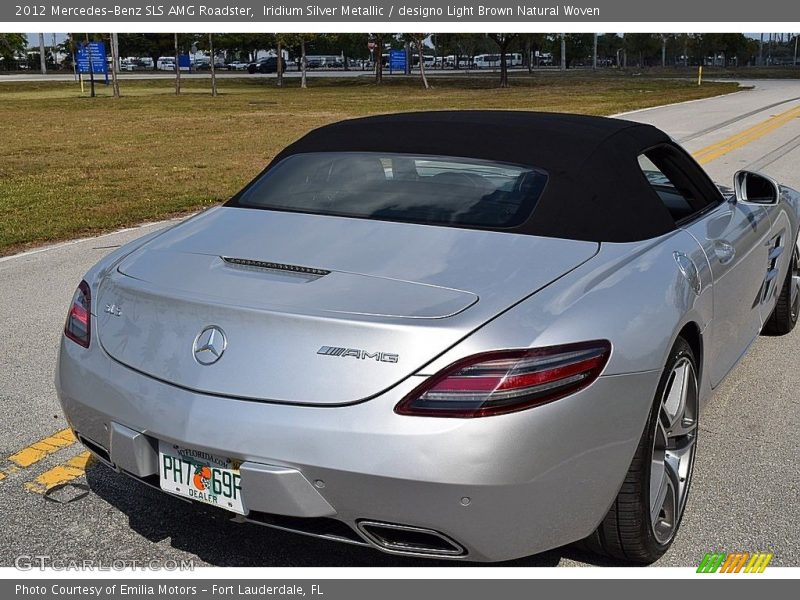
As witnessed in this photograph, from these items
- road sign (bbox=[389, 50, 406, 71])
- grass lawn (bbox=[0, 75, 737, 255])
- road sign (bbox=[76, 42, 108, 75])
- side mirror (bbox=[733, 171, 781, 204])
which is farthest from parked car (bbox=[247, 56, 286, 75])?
side mirror (bbox=[733, 171, 781, 204])

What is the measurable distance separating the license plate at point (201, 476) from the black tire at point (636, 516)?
116 centimetres

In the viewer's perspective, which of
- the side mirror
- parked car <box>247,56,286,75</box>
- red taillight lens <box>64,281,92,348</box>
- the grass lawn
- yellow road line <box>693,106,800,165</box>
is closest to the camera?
red taillight lens <box>64,281,92,348</box>

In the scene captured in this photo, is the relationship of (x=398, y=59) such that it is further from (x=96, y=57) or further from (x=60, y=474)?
(x=60, y=474)

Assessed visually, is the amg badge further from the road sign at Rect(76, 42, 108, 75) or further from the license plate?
the road sign at Rect(76, 42, 108, 75)

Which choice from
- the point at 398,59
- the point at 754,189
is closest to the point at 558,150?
the point at 754,189

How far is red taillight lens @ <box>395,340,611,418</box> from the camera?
→ 2.66m

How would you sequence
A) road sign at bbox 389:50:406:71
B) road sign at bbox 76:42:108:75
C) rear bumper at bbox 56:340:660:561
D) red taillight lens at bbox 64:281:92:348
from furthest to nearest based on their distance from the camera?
1. road sign at bbox 389:50:406:71
2. road sign at bbox 76:42:108:75
3. red taillight lens at bbox 64:281:92:348
4. rear bumper at bbox 56:340:660:561

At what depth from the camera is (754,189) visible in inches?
185

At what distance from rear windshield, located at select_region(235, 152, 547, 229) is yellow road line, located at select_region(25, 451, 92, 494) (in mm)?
1280

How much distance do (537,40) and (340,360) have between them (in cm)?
8768

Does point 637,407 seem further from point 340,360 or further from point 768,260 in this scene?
point 768,260

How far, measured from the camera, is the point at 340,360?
2750 millimetres
